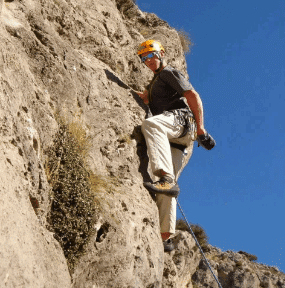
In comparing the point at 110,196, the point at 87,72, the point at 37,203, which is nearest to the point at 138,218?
the point at 110,196

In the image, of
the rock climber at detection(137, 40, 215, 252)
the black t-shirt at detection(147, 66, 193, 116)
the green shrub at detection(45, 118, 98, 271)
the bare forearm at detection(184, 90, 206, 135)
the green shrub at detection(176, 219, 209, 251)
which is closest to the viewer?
the green shrub at detection(45, 118, 98, 271)

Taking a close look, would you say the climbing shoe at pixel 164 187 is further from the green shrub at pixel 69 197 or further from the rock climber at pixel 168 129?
the green shrub at pixel 69 197

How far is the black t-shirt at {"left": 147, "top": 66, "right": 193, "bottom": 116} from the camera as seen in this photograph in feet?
26.3

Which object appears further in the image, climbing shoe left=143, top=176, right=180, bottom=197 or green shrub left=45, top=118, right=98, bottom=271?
climbing shoe left=143, top=176, right=180, bottom=197

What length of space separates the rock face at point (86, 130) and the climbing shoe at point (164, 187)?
148 millimetres

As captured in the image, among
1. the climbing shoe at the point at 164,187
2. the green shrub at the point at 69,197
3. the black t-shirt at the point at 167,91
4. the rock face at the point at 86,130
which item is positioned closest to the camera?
the rock face at the point at 86,130

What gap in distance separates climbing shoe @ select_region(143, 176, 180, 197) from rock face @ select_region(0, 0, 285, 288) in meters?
0.15

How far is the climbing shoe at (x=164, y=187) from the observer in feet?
22.0

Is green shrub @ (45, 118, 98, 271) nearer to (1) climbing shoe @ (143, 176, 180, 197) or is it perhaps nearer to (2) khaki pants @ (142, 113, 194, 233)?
(1) climbing shoe @ (143, 176, 180, 197)

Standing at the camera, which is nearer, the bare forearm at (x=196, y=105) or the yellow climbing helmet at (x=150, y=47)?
the bare forearm at (x=196, y=105)

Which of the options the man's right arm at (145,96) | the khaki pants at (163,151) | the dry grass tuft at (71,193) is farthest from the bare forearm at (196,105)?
the dry grass tuft at (71,193)

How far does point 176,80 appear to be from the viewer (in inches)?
315

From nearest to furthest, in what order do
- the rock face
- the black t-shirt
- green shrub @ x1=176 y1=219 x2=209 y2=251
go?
the rock face, the black t-shirt, green shrub @ x1=176 y1=219 x2=209 y2=251

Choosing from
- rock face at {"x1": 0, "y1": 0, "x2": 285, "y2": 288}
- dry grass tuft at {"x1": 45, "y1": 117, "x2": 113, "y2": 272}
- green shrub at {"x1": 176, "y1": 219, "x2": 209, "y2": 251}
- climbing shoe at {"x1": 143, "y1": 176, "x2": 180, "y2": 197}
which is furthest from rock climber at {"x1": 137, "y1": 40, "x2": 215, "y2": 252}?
green shrub at {"x1": 176, "y1": 219, "x2": 209, "y2": 251}
